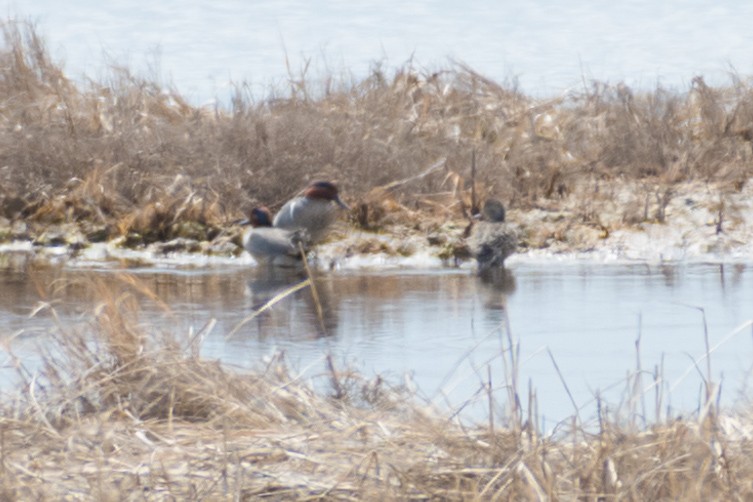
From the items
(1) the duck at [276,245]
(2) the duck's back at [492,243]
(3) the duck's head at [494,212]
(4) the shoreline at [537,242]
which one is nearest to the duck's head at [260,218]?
(4) the shoreline at [537,242]

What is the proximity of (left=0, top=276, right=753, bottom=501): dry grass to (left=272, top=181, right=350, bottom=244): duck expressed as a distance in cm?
670

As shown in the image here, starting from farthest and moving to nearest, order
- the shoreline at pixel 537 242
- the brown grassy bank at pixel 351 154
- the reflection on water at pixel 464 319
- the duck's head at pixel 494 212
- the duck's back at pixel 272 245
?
1. the brown grassy bank at pixel 351 154
2. the shoreline at pixel 537 242
3. the duck's head at pixel 494 212
4. the duck's back at pixel 272 245
5. the reflection on water at pixel 464 319

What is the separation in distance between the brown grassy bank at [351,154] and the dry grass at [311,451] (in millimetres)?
7862

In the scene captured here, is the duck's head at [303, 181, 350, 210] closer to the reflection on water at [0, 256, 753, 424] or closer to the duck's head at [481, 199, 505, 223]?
the reflection on water at [0, 256, 753, 424]

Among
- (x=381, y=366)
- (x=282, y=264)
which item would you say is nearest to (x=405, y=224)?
(x=282, y=264)

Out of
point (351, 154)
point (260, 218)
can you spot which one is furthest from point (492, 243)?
point (351, 154)

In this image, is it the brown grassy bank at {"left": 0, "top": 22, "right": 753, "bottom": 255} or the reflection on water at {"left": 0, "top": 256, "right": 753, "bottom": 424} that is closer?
the reflection on water at {"left": 0, "top": 256, "right": 753, "bottom": 424}

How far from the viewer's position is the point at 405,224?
13.0 metres

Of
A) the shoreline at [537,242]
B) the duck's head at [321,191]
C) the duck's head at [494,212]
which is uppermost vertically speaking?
the duck's head at [321,191]

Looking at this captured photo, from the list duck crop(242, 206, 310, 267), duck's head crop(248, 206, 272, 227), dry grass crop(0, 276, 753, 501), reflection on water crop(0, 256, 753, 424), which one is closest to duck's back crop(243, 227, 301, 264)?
duck crop(242, 206, 310, 267)

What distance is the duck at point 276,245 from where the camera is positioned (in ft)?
37.4

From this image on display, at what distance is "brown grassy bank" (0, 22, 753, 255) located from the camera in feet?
44.6

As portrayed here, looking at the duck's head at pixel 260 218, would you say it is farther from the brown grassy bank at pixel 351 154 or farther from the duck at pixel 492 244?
the duck at pixel 492 244

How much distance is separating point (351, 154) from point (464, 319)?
574cm
